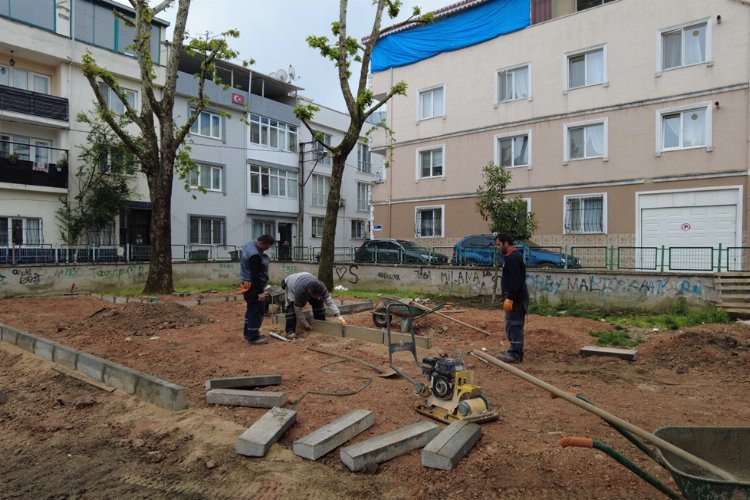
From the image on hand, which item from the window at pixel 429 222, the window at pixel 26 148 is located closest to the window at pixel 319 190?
the window at pixel 429 222

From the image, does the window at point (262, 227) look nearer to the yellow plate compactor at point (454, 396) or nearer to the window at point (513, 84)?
the window at point (513, 84)

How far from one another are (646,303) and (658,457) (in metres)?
11.6

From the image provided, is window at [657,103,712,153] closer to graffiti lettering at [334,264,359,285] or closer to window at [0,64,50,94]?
graffiti lettering at [334,264,359,285]

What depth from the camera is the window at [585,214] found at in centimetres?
1934

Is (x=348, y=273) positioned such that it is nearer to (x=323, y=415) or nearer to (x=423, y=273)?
(x=423, y=273)

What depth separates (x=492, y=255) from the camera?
1636cm

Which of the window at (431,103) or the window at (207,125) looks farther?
the window at (207,125)

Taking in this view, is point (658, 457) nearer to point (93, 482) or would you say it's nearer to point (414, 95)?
point (93, 482)

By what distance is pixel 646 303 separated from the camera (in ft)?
44.0

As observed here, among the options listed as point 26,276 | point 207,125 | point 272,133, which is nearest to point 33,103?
point 26,276

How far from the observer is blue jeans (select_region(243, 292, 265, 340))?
8.47 metres

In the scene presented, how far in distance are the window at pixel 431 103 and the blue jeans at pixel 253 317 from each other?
17.8m

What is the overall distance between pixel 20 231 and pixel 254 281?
60.1 feet

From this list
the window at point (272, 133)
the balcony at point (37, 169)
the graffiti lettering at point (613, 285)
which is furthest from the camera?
the window at point (272, 133)
